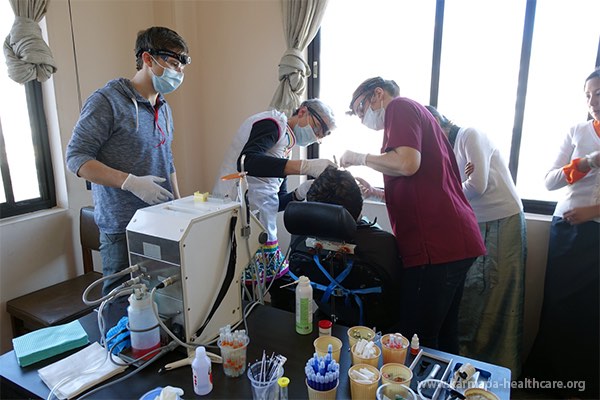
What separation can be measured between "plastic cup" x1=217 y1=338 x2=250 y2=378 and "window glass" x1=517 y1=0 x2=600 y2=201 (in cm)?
177

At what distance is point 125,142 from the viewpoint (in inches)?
57.7

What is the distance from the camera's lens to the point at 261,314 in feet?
4.01

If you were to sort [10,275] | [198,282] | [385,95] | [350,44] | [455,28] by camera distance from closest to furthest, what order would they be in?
[198,282]
[385,95]
[10,275]
[455,28]
[350,44]

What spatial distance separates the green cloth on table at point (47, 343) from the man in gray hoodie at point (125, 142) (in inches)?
10.5

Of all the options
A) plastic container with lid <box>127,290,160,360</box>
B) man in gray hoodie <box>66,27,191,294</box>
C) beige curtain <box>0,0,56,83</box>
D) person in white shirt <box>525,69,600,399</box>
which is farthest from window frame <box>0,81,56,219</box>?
person in white shirt <box>525,69,600,399</box>

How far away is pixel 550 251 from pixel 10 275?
284cm

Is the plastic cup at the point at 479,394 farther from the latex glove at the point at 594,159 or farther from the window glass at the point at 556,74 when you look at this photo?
the window glass at the point at 556,74

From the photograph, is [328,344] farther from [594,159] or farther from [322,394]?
[594,159]

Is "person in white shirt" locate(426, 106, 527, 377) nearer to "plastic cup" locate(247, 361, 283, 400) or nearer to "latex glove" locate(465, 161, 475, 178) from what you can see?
"latex glove" locate(465, 161, 475, 178)

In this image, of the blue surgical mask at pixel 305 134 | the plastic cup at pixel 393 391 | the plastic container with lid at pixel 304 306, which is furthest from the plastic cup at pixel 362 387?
the blue surgical mask at pixel 305 134

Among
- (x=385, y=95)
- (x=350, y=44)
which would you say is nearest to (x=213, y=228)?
(x=385, y=95)

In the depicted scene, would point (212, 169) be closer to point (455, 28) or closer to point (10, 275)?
point (10, 275)

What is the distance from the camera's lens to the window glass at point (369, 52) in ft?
7.45

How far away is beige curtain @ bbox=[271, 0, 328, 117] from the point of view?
231cm
